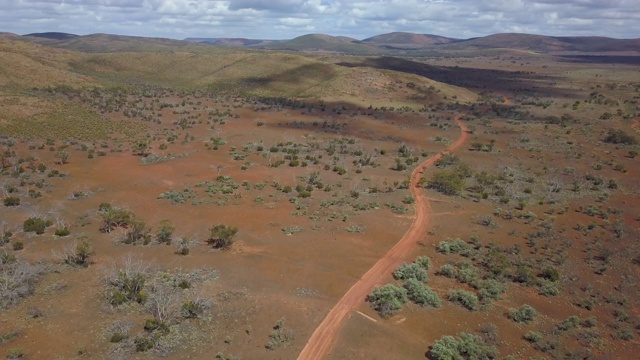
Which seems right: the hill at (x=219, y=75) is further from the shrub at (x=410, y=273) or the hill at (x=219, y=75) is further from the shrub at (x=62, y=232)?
the shrub at (x=410, y=273)

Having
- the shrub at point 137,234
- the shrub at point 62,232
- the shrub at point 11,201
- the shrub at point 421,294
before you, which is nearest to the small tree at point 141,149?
the shrub at point 11,201

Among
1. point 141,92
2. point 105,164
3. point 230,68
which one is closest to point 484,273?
point 105,164

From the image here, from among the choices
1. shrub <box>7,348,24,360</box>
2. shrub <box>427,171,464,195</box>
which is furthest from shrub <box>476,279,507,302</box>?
shrub <box>7,348,24,360</box>

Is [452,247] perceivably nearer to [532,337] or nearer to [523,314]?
[523,314]

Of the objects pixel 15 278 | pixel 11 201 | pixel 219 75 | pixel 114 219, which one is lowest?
pixel 15 278

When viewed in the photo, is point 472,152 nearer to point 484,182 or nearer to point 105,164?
point 484,182

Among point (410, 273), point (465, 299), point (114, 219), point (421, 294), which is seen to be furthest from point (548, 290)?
point (114, 219)

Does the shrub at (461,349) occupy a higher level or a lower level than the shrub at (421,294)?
lower
